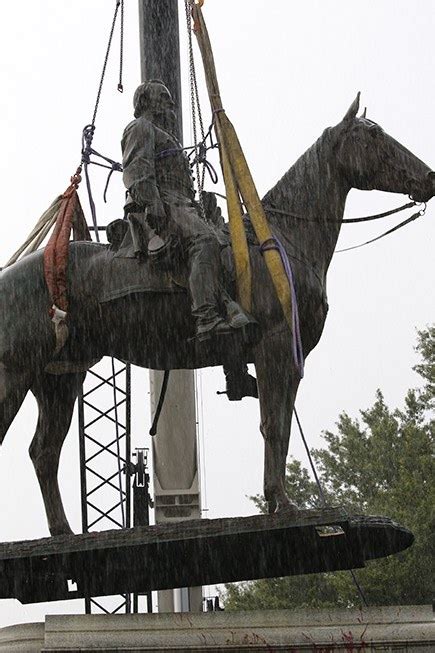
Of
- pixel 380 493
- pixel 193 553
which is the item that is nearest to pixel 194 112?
pixel 193 553

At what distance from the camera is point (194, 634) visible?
812 cm

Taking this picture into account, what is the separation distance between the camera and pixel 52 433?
959 cm

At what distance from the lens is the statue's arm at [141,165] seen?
925 centimetres

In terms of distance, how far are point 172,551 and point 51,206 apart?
2.92 metres

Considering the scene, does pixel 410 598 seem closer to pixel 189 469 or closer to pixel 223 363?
pixel 189 469

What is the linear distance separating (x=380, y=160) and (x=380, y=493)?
25223mm

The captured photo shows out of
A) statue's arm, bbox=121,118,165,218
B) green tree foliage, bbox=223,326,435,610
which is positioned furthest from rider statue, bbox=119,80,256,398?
green tree foliage, bbox=223,326,435,610

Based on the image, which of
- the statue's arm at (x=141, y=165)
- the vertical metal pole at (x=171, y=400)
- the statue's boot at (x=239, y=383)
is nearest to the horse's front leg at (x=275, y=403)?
the statue's boot at (x=239, y=383)

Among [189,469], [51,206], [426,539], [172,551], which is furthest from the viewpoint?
[426,539]

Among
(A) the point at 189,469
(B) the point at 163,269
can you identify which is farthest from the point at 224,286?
(A) the point at 189,469

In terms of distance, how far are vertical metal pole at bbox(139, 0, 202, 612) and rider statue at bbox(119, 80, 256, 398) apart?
88.4 inches

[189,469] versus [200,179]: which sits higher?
[200,179]

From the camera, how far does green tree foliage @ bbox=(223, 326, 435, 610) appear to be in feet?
103

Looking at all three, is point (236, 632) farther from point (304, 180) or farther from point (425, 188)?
point (425, 188)
